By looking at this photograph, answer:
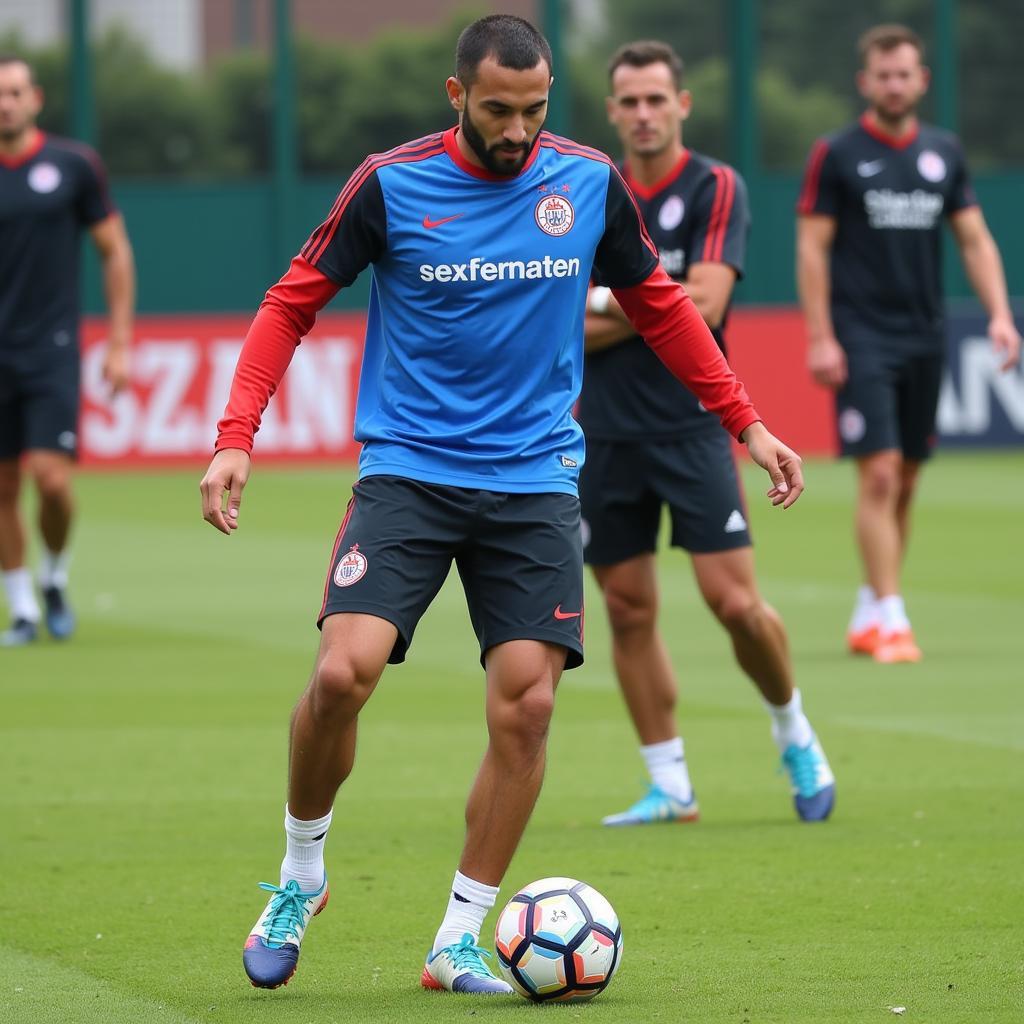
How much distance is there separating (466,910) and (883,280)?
639 centimetres

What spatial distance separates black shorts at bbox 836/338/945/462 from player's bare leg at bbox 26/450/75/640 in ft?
12.5

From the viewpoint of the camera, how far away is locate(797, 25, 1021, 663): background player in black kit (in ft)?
34.9

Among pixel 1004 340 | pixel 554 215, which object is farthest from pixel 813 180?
pixel 554 215

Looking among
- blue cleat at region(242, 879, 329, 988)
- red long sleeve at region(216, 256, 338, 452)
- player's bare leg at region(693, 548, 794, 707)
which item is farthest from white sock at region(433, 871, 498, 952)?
player's bare leg at region(693, 548, 794, 707)

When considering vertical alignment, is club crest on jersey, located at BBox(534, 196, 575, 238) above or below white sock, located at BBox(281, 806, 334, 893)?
above

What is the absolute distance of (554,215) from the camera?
531 cm

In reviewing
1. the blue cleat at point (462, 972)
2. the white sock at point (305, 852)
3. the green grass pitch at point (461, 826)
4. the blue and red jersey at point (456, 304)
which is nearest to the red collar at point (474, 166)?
the blue and red jersey at point (456, 304)

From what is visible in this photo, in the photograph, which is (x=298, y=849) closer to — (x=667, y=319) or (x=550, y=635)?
(x=550, y=635)

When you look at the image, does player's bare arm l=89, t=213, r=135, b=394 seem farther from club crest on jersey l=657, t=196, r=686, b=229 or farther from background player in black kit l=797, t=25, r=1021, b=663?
club crest on jersey l=657, t=196, r=686, b=229

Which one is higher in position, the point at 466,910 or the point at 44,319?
the point at 466,910

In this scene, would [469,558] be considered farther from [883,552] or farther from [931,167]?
[931,167]

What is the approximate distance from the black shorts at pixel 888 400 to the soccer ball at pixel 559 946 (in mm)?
5864

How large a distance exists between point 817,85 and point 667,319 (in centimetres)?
2531

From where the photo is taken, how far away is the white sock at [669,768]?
23.5ft
